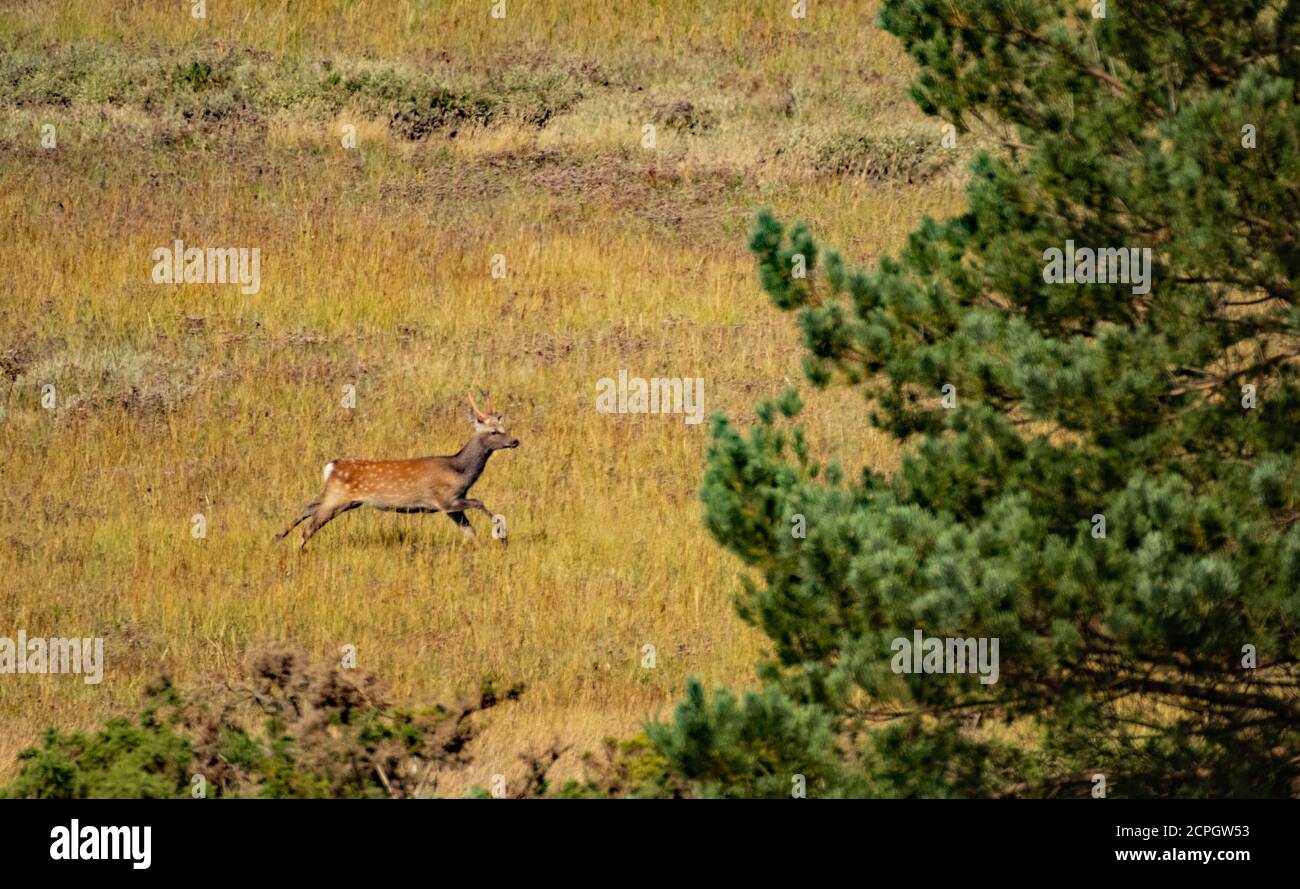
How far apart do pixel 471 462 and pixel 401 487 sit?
57 cm

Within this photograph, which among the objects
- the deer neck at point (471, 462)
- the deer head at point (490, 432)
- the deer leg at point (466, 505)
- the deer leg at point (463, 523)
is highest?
the deer head at point (490, 432)

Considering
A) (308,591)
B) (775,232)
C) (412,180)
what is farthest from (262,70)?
(775,232)

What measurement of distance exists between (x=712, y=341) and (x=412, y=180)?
20.5ft

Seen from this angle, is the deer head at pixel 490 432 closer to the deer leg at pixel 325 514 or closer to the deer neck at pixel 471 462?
the deer neck at pixel 471 462

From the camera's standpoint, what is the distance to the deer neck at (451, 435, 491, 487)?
1462 centimetres

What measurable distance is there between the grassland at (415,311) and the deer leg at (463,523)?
5.4 inches

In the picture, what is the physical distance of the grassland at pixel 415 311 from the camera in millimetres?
13219

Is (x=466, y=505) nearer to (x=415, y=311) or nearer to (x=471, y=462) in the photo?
→ (x=471, y=462)

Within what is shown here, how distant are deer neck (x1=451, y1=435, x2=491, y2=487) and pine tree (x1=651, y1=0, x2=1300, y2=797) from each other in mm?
5048

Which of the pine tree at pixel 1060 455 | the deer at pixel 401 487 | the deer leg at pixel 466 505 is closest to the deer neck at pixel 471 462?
the deer at pixel 401 487

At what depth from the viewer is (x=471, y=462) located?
1465 cm

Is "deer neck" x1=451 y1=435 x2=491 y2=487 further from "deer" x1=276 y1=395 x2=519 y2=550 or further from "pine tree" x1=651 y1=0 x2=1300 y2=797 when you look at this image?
"pine tree" x1=651 y1=0 x2=1300 y2=797

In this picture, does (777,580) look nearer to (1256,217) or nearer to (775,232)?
(775,232)

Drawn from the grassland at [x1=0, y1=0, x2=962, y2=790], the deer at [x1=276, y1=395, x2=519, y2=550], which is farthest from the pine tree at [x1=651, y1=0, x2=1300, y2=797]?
the deer at [x1=276, y1=395, x2=519, y2=550]
